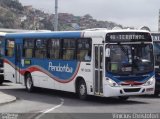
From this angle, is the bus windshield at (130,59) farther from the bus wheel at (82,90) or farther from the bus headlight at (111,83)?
the bus wheel at (82,90)

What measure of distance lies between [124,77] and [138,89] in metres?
0.72

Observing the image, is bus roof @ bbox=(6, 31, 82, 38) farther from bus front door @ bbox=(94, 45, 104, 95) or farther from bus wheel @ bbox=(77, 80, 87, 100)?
bus wheel @ bbox=(77, 80, 87, 100)

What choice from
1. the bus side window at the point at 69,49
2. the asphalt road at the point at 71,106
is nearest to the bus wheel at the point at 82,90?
the asphalt road at the point at 71,106

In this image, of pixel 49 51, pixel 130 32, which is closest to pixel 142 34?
pixel 130 32

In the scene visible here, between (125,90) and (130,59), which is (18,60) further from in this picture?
(125,90)

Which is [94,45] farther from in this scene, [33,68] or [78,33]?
[33,68]

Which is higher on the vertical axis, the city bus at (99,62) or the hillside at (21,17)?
the hillside at (21,17)

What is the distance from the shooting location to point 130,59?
21.6 metres

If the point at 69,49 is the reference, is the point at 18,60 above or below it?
below

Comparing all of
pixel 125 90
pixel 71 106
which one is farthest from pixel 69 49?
pixel 71 106

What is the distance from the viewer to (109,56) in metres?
21.1

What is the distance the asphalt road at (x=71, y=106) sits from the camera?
58.3 ft

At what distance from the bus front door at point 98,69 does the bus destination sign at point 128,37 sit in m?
0.51

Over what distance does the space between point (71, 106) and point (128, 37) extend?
3.52 m
